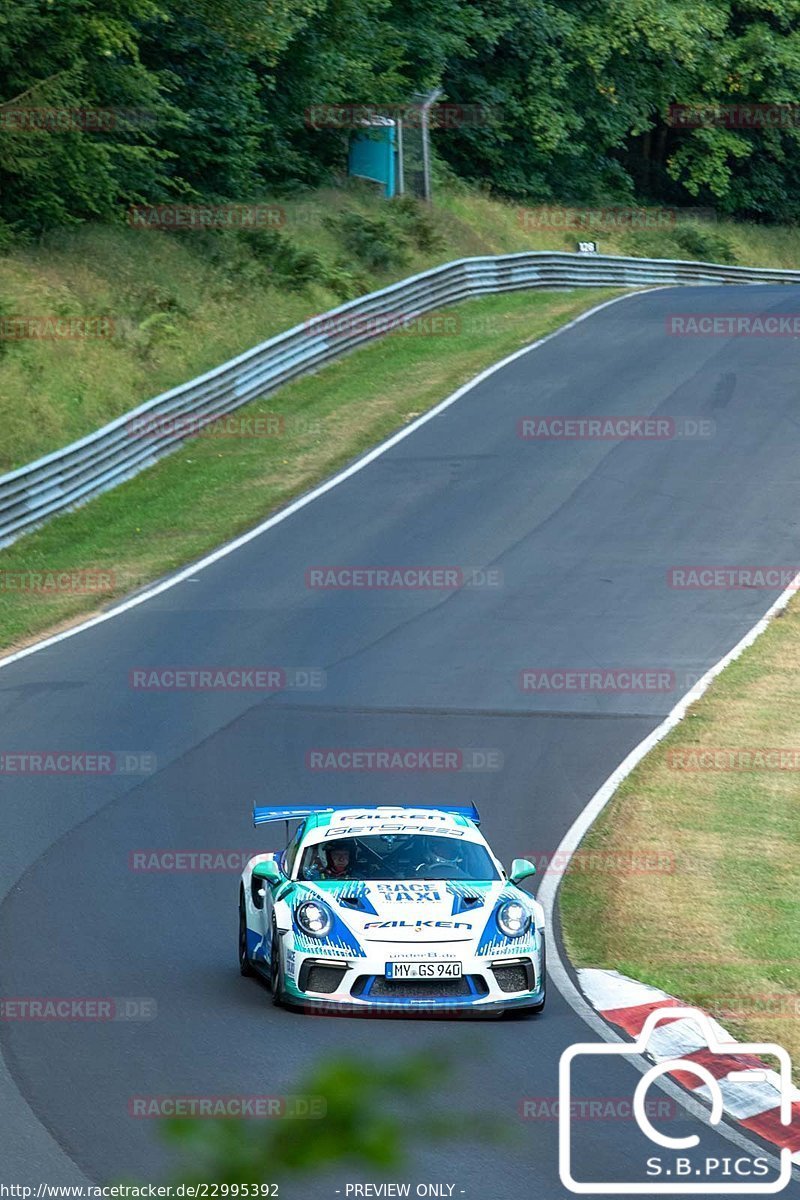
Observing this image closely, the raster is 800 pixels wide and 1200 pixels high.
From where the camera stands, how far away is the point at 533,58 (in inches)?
2135

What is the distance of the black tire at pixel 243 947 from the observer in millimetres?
10602

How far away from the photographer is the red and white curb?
7750 millimetres

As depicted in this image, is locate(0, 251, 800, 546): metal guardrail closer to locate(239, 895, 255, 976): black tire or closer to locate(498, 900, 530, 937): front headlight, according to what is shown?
locate(239, 895, 255, 976): black tire

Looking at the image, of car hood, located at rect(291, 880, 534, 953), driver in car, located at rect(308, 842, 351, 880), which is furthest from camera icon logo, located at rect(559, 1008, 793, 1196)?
driver in car, located at rect(308, 842, 351, 880)

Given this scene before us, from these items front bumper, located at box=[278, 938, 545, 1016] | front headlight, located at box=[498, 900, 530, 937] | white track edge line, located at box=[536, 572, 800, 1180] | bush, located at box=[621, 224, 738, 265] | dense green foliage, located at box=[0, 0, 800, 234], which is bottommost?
bush, located at box=[621, 224, 738, 265]

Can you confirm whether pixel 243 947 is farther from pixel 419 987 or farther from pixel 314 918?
pixel 419 987

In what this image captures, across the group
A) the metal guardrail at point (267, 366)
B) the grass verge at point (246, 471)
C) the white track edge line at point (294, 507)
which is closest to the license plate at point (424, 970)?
the white track edge line at point (294, 507)

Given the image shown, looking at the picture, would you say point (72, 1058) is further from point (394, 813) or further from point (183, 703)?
point (183, 703)

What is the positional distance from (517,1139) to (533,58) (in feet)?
183

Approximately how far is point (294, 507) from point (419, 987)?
17.1m

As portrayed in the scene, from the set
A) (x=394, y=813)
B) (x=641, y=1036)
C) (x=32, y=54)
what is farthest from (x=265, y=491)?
(x=641, y=1036)

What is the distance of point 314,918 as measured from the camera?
9.88m

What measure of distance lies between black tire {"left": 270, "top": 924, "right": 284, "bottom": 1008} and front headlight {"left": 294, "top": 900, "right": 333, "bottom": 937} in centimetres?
18

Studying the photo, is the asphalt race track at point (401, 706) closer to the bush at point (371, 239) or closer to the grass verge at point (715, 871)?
the grass verge at point (715, 871)
